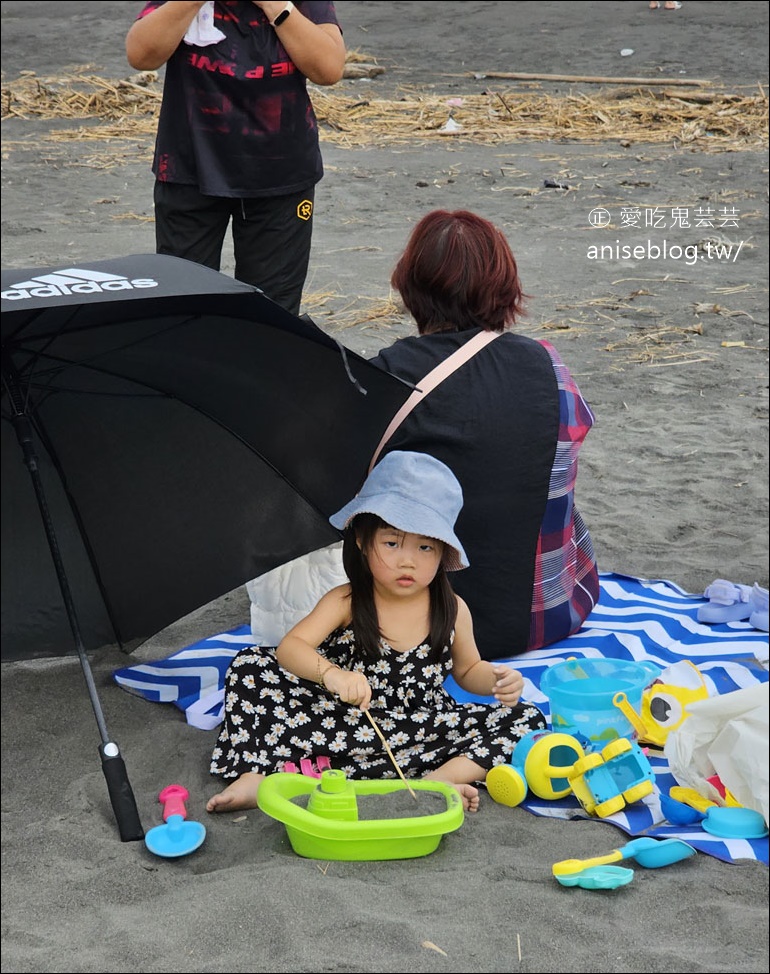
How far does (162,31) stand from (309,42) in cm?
43

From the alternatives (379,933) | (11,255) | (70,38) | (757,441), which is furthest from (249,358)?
(70,38)

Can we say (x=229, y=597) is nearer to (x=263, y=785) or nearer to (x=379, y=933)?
(x=263, y=785)

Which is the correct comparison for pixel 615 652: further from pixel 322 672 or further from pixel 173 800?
pixel 173 800

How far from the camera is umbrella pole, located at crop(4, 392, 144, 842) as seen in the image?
8.41 feet

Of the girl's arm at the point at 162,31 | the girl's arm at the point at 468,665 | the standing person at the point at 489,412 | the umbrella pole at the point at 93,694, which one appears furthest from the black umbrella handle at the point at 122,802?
the girl's arm at the point at 162,31

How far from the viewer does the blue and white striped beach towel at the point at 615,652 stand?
3.36 meters

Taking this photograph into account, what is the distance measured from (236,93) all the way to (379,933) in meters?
2.63

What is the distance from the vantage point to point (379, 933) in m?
2.12

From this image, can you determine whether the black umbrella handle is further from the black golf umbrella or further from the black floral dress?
the black floral dress

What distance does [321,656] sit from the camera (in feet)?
9.25


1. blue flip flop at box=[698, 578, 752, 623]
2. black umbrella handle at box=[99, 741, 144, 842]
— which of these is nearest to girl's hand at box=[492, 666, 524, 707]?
black umbrella handle at box=[99, 741, 144, 842]

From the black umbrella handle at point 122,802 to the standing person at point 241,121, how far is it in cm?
189

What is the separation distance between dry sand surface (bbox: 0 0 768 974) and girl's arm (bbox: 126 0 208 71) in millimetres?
1691

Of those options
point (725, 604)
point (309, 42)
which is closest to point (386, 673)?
point (725, 604)
